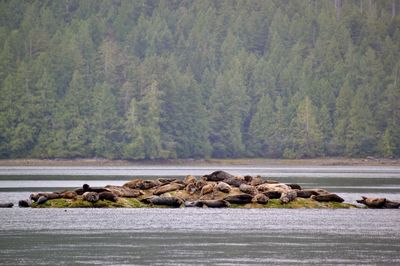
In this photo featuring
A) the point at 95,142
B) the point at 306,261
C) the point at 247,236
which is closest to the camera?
the point at 306,261

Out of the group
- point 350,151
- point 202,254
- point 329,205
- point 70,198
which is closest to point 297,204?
point 329,205

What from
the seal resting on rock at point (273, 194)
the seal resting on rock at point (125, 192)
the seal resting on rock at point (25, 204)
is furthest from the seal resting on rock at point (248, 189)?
the seal resting on rock at point (25, 204)

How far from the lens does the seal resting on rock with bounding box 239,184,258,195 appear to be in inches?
2517

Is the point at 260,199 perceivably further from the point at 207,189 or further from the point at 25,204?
the point at 25,204

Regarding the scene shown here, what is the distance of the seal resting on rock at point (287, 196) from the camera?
63.5 meters

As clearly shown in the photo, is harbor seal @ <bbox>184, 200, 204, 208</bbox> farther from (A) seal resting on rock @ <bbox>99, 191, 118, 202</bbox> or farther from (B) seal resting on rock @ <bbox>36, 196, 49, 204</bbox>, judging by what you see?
(B) seal resting on rock @ <bbox>36, 196, 49, 204</bbox>

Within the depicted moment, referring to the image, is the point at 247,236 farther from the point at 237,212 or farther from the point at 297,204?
the point at 297,204

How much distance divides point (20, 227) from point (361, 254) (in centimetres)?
1681

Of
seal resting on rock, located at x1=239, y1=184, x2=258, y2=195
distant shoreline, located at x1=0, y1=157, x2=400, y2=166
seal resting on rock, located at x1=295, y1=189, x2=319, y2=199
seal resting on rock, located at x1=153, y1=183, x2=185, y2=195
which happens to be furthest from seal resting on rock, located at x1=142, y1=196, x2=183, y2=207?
distant shoreline, located at x1=0, y1=157, x2=400, y2=166

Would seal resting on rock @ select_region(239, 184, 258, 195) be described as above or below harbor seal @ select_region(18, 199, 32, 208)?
above

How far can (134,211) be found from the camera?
199ft

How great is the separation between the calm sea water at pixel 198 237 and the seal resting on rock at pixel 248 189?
97.2 inches

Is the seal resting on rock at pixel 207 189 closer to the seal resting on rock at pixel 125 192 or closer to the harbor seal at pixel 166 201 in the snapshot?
the harbor seal at pixel 166 201

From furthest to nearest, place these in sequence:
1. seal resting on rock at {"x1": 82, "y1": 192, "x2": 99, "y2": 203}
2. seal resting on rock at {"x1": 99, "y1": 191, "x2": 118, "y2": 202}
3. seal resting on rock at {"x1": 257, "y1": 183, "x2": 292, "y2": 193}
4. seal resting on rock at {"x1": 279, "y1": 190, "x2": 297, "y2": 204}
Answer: seal resting on rock at {"x1": 257, "y1": 183, "x2": 292, "y2": 193}, seal resting on rock at {"x1": 279, "y1": 190, "x2": 297, "y2": 204}, seal resting on rock at {"x1": 99, "y1": 191, "x2": 118, "y2": 202}, seal resting on rock at {"x1": 82, "y1": 192, "x2": 99, "y2": 203}
